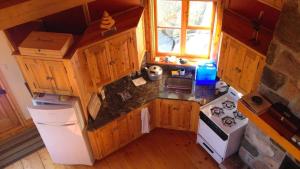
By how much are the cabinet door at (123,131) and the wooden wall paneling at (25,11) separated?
6.24 ft

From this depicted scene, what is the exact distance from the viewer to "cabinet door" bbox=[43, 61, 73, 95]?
3.60 meters

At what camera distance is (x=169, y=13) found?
4543mm

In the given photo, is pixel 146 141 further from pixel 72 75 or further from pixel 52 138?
pixel 72 75

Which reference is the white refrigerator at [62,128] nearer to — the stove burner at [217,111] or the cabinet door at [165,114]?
the cabinet door at [165,114]

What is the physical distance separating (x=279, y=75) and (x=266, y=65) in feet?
0.60

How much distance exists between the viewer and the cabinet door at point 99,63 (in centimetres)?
388

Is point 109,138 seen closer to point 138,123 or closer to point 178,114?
point 138,123

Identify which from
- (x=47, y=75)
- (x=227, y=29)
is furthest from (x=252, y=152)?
(x=47, y=75)

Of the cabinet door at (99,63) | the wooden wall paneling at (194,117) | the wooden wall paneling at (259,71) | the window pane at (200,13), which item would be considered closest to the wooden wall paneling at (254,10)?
the window pane at (200,13)

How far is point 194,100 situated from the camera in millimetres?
4555

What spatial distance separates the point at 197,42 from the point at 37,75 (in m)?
2.44

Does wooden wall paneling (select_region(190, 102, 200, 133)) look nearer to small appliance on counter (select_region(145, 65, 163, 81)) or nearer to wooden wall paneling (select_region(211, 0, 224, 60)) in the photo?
small appliance on counter (select_region(145, 65, 163, 81))

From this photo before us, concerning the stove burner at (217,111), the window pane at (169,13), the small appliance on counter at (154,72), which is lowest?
the stove burner at (217,111)

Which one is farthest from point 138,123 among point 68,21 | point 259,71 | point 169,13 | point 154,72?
point 259,71
